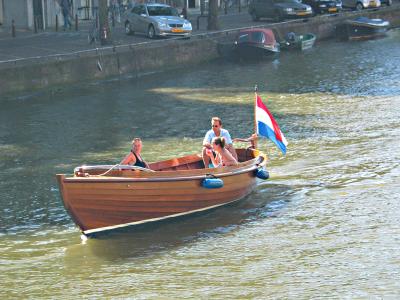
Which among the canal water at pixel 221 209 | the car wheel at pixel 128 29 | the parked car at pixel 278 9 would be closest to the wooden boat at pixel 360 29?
the parked car at pixel 278 9

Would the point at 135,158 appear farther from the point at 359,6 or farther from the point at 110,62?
the point at 359,6

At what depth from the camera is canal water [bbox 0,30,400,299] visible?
63.5ft

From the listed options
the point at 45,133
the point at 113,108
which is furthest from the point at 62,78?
the point at 45,133

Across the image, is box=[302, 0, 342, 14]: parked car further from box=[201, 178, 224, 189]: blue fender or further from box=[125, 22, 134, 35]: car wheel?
box=[201, 178, 224, 189]: blue fender

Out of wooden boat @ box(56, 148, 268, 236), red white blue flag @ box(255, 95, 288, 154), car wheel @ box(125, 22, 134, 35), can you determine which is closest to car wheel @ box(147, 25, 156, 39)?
car wheel @ box(125, 22, 134, 35)

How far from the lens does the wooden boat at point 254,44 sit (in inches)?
1987

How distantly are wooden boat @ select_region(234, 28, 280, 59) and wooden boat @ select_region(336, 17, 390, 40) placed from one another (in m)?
8.49

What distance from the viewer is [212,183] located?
2234cm

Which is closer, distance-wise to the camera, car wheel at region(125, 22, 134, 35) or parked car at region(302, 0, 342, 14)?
car wheel at region(125, 22, 134, 35)

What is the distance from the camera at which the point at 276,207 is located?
23.9m

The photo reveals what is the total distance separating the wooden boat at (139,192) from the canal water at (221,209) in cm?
37

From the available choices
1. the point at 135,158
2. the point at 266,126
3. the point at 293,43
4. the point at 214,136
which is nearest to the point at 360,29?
the point at 293,43

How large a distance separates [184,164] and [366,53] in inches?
1174

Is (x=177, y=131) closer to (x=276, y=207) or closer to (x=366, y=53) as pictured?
(x=276, y=207)
